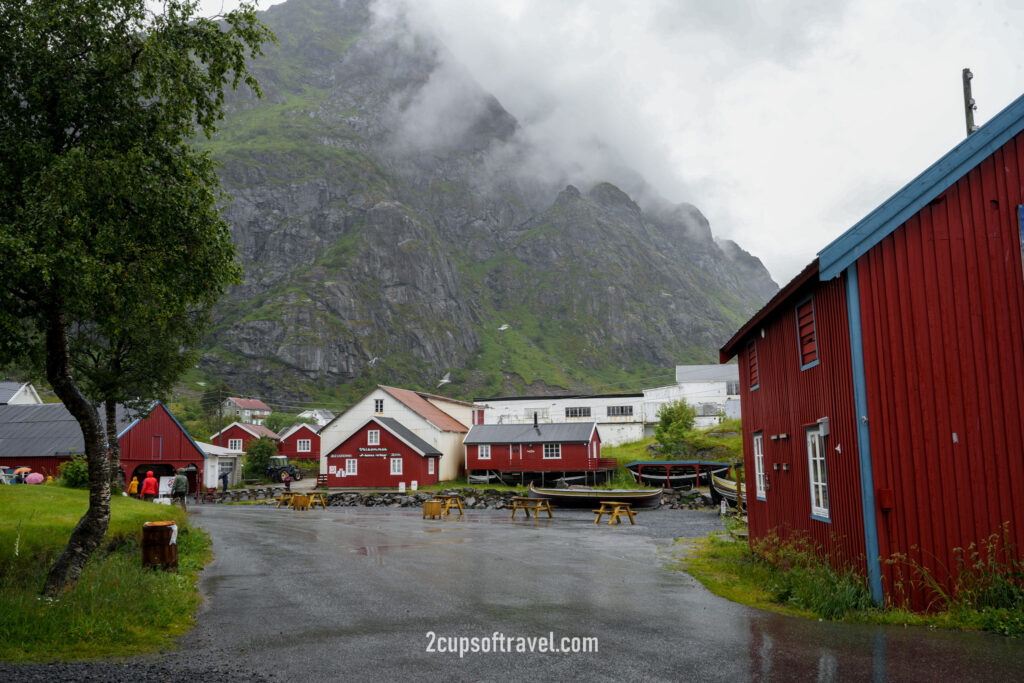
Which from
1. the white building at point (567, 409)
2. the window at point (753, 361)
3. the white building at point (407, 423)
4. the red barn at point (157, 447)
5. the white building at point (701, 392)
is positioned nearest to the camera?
the window at point (753, 361)

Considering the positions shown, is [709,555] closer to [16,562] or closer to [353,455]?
[16,562]

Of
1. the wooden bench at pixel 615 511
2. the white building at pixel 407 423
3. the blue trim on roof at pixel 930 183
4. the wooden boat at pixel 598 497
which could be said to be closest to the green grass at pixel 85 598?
the blue trim on roof at pixel 930 183

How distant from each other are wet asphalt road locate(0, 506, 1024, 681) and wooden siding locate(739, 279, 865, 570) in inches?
90.8

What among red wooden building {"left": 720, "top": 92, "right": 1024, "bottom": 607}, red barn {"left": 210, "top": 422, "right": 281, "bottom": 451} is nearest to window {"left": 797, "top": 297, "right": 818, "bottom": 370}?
red wooden building {"left": 720, "top": 92, "right": 1024, "bottom": 607}

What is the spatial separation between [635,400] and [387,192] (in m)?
142

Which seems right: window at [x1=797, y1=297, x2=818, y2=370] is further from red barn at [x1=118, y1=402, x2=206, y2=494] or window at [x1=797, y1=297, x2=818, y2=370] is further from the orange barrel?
red barn at [x1=118, y1=402, x2=206, y2=494]

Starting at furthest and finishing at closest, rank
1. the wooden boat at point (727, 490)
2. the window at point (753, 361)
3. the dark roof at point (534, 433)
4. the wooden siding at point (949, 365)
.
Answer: the dark roof at point (534, 433)
the wooden boat at point (727, 490)
the window at point (753, 361)
the wooden siding at point (949, 365)

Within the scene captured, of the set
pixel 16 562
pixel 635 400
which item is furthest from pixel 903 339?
pixel 635 400

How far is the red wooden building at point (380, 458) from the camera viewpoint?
175ft

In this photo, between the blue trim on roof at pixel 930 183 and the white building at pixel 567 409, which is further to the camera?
the white building at pixel 567 409

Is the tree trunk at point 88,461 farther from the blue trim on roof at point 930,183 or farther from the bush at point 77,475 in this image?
the bush at point 77,475

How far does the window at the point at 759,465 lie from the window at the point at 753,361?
51.4 inches

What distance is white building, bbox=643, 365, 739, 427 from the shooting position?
75.4 metres

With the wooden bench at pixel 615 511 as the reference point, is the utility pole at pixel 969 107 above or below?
above
